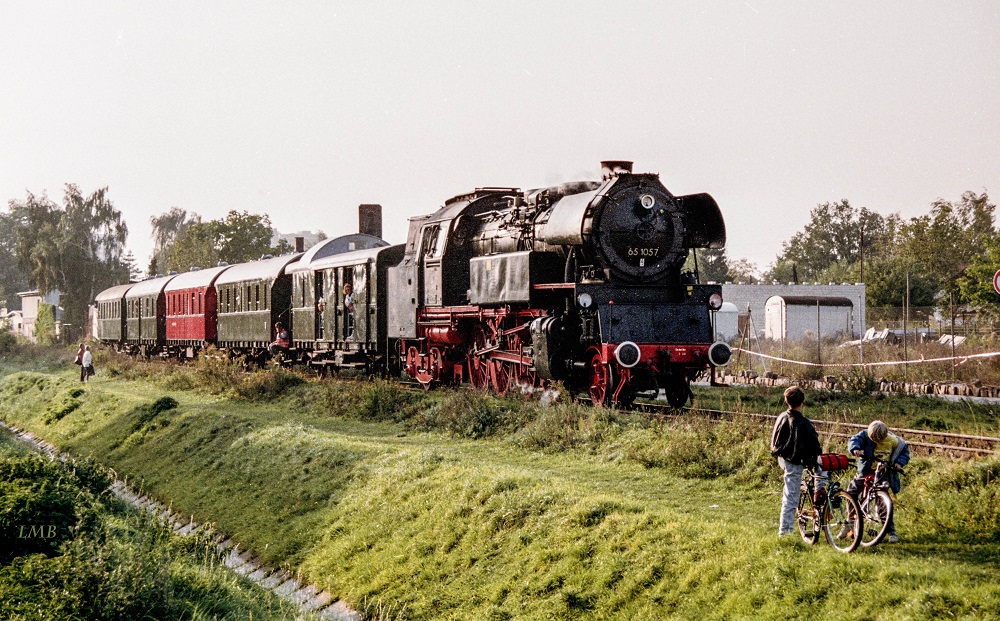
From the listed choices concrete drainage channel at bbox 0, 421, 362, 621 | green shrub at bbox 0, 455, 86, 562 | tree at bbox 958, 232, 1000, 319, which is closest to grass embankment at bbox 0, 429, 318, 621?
green shrub at bbox 0, 455, 86, 562

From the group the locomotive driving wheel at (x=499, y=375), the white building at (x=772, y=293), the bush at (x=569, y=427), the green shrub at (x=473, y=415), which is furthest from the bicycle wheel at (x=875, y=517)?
the white building at (x=772, y=293)

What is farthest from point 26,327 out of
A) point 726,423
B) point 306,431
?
point 726,423

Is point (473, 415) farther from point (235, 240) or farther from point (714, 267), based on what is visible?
point (714, 267)

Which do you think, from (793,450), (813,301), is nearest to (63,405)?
(793,450)

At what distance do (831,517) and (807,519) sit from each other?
21 cm

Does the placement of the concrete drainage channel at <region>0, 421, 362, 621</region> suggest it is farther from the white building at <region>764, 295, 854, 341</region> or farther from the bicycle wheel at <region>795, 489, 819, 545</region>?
the white building at <region>764, 295, 854, 341</region>

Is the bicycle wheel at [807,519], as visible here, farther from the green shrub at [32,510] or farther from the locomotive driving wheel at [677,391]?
the green shrub at [32,510]

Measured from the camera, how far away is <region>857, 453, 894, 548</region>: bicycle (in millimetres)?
8172

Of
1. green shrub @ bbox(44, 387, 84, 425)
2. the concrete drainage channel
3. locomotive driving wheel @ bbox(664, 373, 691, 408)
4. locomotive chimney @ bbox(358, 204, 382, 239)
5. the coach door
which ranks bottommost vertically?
the concrete drainage channel

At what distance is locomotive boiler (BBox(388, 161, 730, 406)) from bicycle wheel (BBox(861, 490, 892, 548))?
7.04 metres

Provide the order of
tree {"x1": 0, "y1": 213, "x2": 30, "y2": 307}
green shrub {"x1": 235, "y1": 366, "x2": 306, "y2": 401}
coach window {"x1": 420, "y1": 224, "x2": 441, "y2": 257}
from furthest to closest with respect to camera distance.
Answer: tree {"x1": 0, "y1": 213, "x2": 30, "y2": 307}
green shrub {"x1": 235, "y1": 366, "x2": 306, "y2": 401}
coach window {"x1": 420, "y1": 224, "x2": 441, "y2": 257}

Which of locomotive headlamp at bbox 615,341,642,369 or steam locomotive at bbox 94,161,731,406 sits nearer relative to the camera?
locomotive headlamp at bbox 615,341,642,369

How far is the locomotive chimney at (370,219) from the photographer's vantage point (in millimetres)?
39781

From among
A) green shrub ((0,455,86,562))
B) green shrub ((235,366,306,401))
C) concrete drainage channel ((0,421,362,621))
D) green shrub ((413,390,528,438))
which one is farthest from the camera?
Answer: green shrub ((235,366,306,401))
